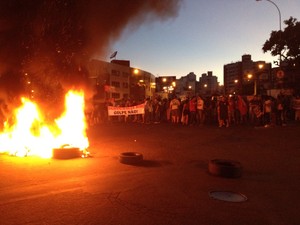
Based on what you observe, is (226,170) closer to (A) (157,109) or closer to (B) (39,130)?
(B) (39,130)

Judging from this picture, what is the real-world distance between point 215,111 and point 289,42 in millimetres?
20376

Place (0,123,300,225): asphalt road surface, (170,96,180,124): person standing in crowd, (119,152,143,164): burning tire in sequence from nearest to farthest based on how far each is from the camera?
1. (0,123,300,225): asphalt road surface
2. (119,152,143,164): burning tire
3. (170,96,180,124): person standing in crowd

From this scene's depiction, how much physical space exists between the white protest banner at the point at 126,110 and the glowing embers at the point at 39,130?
1020 centimetres

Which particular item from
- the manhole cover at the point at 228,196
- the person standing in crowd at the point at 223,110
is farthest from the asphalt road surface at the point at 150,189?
the person standing in crowd at the point at 223,110

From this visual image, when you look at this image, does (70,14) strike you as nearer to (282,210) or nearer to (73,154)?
(73,154)

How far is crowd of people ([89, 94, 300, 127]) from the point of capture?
18.2 meters

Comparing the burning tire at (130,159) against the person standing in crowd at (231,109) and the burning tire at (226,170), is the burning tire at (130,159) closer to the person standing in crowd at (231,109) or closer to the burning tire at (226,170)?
the burning tire at (226,170)

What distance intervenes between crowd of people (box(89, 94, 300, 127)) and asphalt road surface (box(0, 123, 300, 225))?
776 cm

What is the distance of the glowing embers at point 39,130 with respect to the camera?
1054cm

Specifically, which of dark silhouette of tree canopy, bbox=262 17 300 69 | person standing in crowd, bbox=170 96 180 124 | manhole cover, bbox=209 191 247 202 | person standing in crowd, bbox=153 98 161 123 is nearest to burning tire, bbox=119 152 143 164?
manhole cover, bbox=209 191 247 202

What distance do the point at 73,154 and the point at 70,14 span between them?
19.8 ft

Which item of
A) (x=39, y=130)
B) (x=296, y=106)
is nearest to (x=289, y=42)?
(x=296, y=106)

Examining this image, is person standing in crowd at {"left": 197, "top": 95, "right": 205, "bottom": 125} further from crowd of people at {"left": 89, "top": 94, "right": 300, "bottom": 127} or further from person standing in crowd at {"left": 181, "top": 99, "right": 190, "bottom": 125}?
person standing in crowd at {"left": 181, "top": 99, "right": 190, "bottom": 125}

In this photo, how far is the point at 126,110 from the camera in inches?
855
